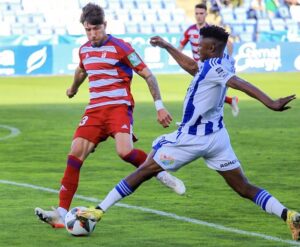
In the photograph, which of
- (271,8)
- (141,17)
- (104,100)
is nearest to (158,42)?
(104,100)

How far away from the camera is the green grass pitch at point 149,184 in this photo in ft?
29.7

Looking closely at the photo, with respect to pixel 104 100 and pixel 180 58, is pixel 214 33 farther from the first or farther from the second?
pixel 104 100

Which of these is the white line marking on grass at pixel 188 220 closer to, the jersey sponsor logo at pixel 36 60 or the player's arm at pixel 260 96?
the player's arm at pixel 260 96

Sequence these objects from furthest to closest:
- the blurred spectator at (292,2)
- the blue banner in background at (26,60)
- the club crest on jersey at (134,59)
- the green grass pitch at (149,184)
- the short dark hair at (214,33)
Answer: the blurred spectator at (292,2) → the blue banner in background at (26,60) → the club crest on jersey at (134,59) → the green grass pitch at (149,184) → the short dark hair at (214,33)

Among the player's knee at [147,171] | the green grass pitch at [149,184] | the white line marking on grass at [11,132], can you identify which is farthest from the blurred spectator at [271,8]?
the player's knee at [147,171]

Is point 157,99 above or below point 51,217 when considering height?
above

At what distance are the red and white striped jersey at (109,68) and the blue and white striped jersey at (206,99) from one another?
1203 millimetres

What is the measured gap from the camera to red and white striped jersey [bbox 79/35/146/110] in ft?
32.7

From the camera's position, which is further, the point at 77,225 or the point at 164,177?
the point at 164,177

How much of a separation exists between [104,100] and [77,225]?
1494 millimetres

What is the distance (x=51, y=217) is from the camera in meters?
9.42

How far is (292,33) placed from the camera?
41875 mm

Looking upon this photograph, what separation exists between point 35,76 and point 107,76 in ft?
84.5

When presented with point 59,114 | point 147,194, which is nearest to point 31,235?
point 147,194
